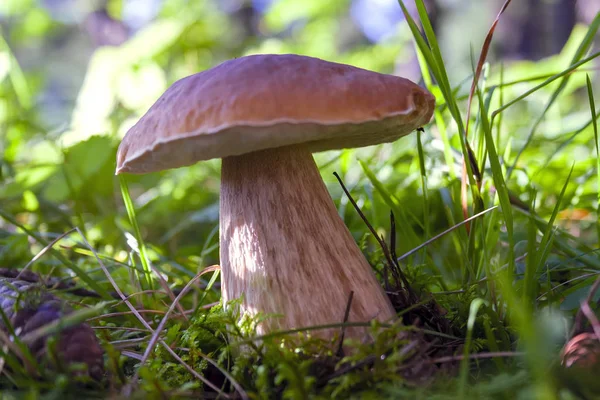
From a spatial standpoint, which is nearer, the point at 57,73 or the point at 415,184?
the point at 415,184

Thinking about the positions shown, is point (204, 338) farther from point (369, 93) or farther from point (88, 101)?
point (88, 101)

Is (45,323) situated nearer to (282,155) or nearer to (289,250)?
(289,250)

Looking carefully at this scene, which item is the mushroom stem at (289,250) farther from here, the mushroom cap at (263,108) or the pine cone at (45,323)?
the pine cone at (45,323)

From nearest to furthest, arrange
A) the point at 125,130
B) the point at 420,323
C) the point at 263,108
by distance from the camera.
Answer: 1. the point at 263,108
2. the point at 420,323
3. the point at 125,130

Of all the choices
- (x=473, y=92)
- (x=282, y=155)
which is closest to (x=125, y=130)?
(x=282, y=155)

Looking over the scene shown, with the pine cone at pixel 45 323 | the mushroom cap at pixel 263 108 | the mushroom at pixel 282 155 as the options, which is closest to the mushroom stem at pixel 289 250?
the mushroom at pixel 282 155

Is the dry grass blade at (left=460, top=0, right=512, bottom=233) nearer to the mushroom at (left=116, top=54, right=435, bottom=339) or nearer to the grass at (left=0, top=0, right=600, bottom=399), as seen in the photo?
the grass at (left=0, top=0, right=600, bottom=399)

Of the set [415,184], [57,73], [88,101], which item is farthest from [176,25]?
[57,73]
